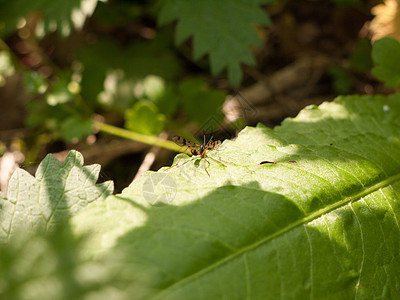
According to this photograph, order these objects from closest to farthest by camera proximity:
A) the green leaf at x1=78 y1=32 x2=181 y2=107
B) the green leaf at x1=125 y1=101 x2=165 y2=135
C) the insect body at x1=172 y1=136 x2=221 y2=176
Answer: the insect body at x1=172 y1=136 x2=221 y2=176
the green leaf at x1=125 y1=101 x2=165 y2=135
the green leaf at x1=78 y1=32 x2=181 y2=107

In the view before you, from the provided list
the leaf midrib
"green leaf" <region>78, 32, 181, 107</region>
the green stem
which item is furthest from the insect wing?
"green leaf" <region>78, 32, 181, 107</region>

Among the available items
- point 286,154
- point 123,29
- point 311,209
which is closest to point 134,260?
point 311,209

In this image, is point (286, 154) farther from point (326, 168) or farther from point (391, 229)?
point (391, 229)

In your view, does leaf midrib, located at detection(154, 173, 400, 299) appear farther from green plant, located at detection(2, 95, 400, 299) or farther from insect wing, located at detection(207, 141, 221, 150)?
insect wing, located at detection(207, 141, 221, 150)

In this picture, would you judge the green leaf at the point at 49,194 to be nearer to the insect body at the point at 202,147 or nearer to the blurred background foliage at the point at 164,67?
the insect body at the point at 202,147

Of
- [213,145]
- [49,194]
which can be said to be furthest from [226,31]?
[49,194]

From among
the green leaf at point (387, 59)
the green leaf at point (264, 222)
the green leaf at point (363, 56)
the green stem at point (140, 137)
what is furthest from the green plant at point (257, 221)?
the green leaf at point (363, 56)
